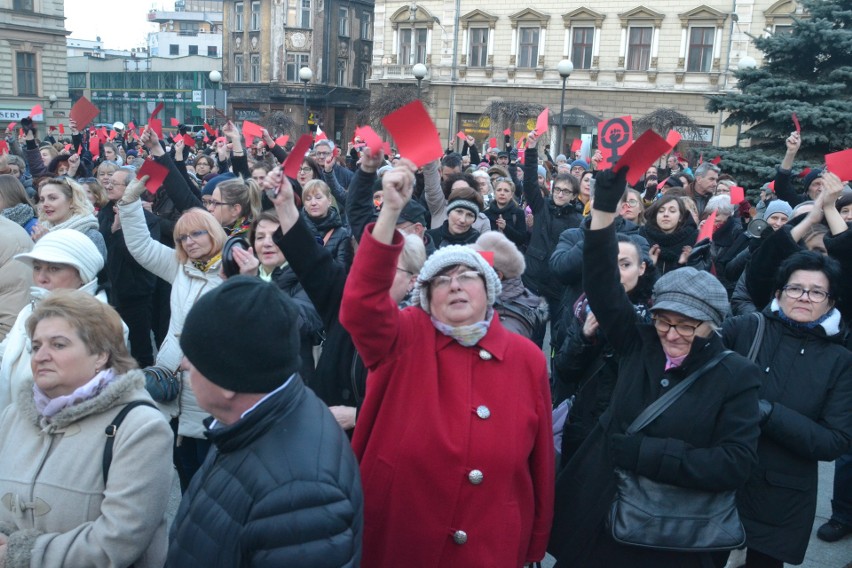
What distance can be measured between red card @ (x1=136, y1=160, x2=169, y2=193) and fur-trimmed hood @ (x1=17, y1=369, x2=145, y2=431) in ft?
8.20

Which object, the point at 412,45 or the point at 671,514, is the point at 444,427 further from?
the point at 412,45

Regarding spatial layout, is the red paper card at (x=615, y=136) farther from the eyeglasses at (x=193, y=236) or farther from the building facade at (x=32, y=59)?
the building facade at (x=32, y=59)

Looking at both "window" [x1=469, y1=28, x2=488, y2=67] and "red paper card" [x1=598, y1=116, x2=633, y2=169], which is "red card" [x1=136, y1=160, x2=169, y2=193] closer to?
"red paper card" [x1=598, y1=116, x2=633, y2=169]

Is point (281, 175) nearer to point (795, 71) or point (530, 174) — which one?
point (530, 174)

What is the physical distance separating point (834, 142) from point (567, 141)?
22.8 m

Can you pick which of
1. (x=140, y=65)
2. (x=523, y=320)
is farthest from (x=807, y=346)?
(x=140, y=65)

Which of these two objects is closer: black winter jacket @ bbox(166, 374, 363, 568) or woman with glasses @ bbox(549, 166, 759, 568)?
black winter jacket @ bbox(166, 374, 363, 568)

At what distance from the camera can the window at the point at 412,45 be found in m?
39.0

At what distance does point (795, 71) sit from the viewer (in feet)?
48.6

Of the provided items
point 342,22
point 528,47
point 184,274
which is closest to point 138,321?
point 184,274

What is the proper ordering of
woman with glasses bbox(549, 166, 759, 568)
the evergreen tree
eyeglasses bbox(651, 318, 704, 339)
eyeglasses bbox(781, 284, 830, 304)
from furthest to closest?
1. the evergreen tree
2. eyeglasses bbox(781, 284, 830, 304)
3. eyeglasses bbox(651, 318, 704, 339)
4. woman with glasses bbox(549, 166, 759, 568)

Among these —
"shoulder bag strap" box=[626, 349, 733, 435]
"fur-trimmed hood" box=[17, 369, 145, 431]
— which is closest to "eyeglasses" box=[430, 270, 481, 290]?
"shoulder bag strap" box=[626, 349, 733, 435]

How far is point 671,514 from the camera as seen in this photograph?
2826mm

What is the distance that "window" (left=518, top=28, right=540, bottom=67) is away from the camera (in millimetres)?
36812
